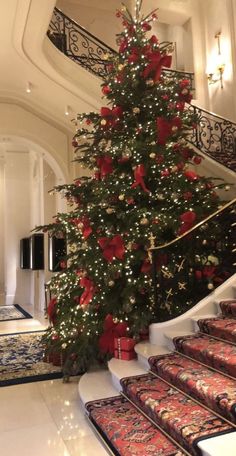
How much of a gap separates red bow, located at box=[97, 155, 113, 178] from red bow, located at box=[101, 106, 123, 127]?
1.63 feet

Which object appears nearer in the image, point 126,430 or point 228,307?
point 126,430

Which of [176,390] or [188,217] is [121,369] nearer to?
[176,390]

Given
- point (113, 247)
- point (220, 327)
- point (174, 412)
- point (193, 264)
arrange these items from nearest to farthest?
point (174, 412) < point (220, 327) < point (113, 247) < point (193, 264)

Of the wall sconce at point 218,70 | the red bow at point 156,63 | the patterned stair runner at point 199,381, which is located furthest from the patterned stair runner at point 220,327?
the wall sconce at point 218,70

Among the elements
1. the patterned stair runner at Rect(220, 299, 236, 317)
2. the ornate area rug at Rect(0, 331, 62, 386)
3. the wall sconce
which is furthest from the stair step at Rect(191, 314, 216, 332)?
the wall sconce

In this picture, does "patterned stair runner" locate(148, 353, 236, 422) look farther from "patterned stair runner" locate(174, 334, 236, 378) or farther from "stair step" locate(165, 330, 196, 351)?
"stair step" locate(165, 330, 196, 351)

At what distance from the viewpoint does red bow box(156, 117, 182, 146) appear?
4.82 meters

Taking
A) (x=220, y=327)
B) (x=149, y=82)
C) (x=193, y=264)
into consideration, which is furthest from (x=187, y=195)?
(x=220, y=327)

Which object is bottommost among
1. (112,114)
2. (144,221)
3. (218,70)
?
(144,221)

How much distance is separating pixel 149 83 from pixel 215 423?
3.95 m

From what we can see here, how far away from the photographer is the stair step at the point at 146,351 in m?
3.98

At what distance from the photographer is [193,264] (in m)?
4.87

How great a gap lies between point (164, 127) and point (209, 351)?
264 centimetres

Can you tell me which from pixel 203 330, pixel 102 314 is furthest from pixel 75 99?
pixel 203 330
